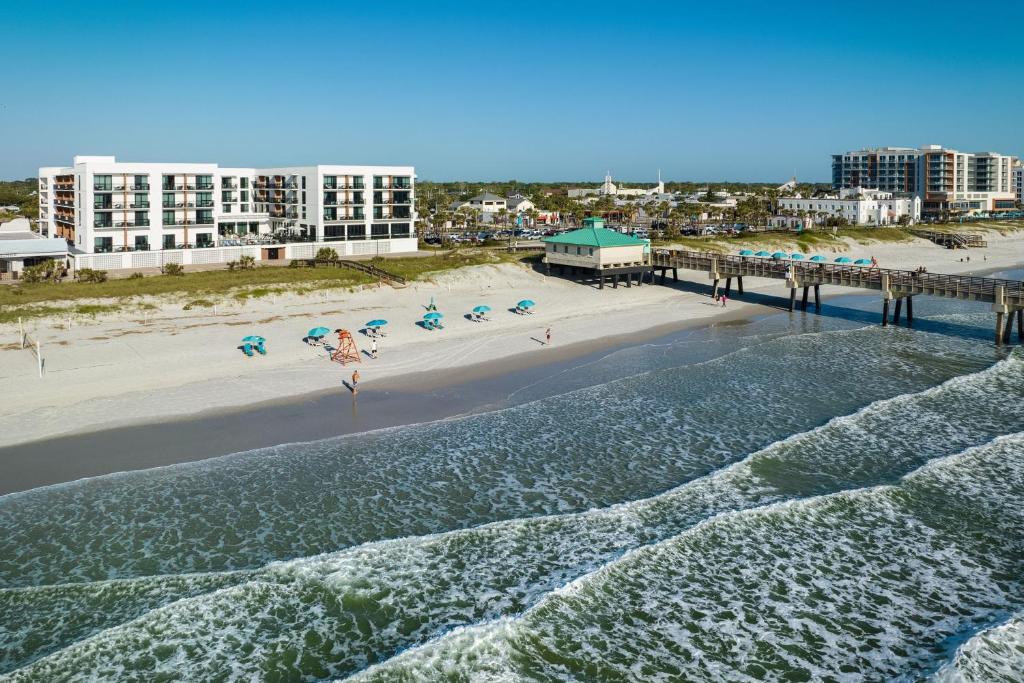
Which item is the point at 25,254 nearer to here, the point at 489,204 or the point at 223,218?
the point at 223,218

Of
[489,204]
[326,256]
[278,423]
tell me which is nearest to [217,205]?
[326,256]

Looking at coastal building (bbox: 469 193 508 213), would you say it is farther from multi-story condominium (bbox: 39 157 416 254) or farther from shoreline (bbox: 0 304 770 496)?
shoreline (bbox: 0 304 770 496)

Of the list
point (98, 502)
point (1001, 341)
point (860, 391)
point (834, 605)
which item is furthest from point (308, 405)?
point (1001, 341)

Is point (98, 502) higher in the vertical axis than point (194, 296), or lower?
lower

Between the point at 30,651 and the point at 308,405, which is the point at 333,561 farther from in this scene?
the point at 308,405

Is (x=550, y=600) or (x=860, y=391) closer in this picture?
(x=550, y=600)
